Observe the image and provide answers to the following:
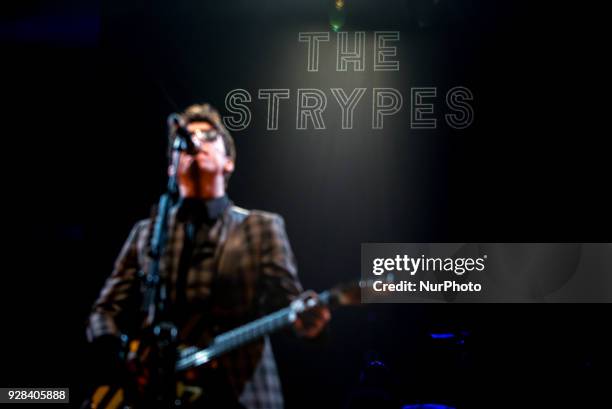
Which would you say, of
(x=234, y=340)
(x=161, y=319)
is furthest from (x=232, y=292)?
(x=161, y=319)

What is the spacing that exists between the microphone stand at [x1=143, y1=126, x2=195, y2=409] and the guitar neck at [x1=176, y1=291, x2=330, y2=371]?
0.10m

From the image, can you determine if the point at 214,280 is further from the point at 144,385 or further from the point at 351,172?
the point at 351,172

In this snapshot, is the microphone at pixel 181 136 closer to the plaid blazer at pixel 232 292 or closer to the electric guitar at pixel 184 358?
the plaid blazer at pixel 232 292

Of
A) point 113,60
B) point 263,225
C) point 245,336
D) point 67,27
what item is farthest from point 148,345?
point 67,27

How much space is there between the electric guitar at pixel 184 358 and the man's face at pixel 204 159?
2.96ft

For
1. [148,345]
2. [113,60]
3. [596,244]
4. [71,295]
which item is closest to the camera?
[148,345]

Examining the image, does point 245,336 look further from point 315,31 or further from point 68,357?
point 315,31

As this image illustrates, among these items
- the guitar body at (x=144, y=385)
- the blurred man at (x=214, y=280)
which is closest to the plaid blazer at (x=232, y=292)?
the blurred man at (x=214, y=280)

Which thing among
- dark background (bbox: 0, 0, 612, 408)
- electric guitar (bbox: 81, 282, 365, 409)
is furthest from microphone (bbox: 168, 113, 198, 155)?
dark background (bbox: 0, 0, 612, 408)

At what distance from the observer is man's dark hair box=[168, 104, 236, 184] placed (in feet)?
10.7

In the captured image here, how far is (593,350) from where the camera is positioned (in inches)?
126

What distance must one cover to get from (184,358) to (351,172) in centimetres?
150

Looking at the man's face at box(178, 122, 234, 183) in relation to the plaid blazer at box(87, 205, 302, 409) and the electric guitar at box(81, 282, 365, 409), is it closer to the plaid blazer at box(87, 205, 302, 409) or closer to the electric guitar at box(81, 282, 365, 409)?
the plaid blazer at box(87, 205, 302, 409)

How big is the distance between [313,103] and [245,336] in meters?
1.63
